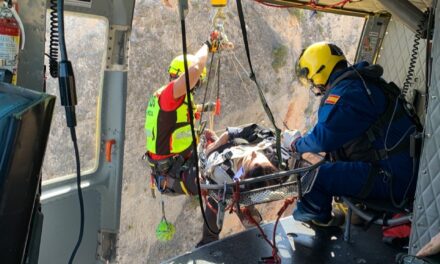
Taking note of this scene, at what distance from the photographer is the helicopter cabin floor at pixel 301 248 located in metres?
3.49

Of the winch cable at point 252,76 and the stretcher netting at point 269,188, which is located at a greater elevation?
the winch cable at point 252,76

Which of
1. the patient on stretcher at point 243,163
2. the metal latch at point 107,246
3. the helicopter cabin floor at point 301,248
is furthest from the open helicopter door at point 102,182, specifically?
the patient on stretcher at point 243,163

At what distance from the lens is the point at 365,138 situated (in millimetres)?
3717

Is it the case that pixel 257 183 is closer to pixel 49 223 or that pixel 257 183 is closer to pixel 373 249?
pixel 373 249

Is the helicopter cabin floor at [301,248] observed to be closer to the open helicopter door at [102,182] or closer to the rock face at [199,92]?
the open helicopter door at [102,182]

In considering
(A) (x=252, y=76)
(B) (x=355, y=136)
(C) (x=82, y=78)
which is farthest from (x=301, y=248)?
(C) (x=82, y=78)

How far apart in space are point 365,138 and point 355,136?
0.15 m

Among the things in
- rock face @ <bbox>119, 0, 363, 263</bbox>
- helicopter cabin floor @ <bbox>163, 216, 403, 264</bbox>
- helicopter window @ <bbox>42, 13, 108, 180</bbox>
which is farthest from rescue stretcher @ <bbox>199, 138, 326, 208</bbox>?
→ rock face @ <bbox>119, 0, 363, 263</bbox>

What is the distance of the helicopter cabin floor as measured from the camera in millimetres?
3488

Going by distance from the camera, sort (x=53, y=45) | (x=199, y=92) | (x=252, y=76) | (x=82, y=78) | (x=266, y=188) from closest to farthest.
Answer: (x=53, y=45) < (x=252, y=76) < (x=266, y=188) < (x=82, y=78) < (x=199, y=92)

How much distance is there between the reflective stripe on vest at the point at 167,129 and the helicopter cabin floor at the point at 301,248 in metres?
1.52

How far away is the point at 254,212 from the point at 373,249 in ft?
4.80

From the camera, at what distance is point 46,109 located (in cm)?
137

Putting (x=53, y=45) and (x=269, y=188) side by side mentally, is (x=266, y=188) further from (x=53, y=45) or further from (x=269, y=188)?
(x=53, y=45)
